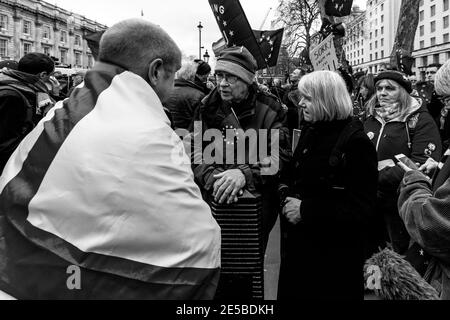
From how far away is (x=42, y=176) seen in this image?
130 cm

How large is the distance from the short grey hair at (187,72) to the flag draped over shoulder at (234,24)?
151 cm

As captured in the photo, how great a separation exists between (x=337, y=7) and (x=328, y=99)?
4152 mm

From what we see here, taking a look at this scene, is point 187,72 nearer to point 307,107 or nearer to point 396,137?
point 396,137

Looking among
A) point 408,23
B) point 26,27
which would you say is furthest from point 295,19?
point 26,27

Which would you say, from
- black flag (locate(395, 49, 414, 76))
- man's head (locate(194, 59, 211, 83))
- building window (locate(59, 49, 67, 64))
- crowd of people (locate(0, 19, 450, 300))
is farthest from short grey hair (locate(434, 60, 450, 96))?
building window (locate(59, 49, 67, 64))

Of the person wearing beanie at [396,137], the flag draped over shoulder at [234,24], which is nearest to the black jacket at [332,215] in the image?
the person wearing beanie at [396,137]

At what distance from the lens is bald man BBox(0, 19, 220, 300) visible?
121 centimetres

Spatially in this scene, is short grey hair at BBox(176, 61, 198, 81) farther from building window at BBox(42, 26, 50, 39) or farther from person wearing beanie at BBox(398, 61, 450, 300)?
building window at BBox(42, 26, 50, 39)

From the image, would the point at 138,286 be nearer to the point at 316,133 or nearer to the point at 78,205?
the point at 78,205

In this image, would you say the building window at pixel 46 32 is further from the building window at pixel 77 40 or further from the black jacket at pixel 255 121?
the black jacket at pixel 255 121

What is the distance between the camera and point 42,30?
72.0 metres

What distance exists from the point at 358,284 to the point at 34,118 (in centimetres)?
330

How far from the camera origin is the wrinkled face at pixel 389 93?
3.80 m

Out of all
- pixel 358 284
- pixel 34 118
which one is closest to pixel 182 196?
pixel 358 284
